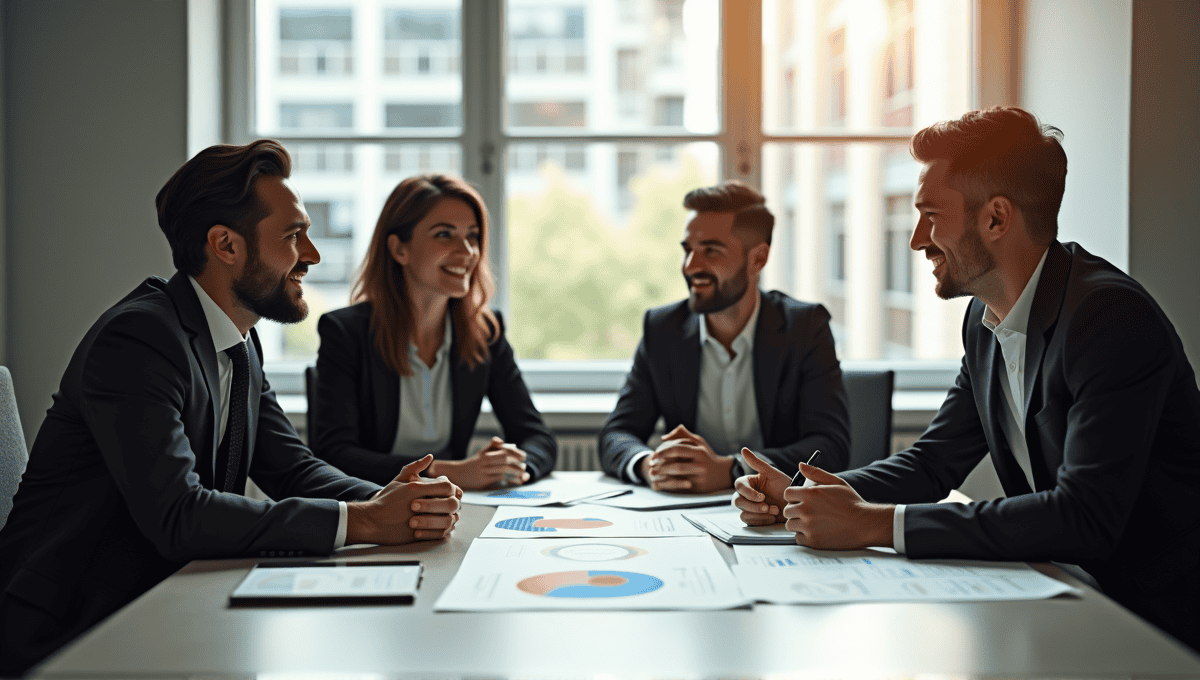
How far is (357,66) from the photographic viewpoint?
379 centimetres

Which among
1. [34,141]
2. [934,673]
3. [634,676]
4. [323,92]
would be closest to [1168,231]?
[934,673]

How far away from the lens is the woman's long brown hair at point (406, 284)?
265 centimetres

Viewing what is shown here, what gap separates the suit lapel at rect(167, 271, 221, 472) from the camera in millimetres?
1673

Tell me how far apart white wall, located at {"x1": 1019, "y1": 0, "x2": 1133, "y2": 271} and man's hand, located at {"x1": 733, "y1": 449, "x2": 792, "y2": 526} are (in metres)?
2.12

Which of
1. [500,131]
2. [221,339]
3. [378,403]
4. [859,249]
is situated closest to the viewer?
[221,339]

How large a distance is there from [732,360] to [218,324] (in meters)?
1.47

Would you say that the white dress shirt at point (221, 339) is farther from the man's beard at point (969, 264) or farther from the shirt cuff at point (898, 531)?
the man's beard at point (969, 264)

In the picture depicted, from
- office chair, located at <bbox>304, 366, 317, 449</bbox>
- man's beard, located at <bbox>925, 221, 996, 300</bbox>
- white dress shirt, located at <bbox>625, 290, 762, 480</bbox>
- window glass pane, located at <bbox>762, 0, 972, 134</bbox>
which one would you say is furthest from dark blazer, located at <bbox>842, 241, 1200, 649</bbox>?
window glass pane, located at <bbox>762, 0, 972, 134</bbox>

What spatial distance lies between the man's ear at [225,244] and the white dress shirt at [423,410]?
2.68ft

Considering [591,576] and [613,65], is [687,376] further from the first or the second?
[613,65]

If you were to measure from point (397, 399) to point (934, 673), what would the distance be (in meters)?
1.85

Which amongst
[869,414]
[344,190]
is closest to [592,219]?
[344,190]

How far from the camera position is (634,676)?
949 millimetres

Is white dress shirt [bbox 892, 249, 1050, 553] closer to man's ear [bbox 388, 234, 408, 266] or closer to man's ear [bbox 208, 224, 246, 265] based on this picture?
man's ear [bbox 208, 224, 246, 265]
